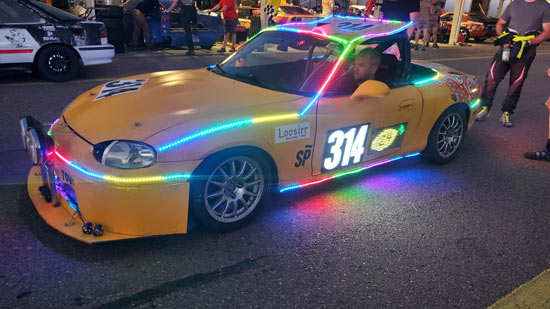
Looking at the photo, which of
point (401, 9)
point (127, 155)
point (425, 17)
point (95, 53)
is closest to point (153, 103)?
point (127, 155)

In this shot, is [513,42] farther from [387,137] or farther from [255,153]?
[255,153]

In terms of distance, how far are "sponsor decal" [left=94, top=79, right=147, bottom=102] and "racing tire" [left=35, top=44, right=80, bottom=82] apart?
15.0 ft

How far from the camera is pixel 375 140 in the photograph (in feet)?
12.6

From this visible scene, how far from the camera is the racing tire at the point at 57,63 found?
750 centimetres

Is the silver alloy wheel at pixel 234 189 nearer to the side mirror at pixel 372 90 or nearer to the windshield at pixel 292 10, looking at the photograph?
the side mirror at pixel 372 90

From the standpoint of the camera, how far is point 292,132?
3.21 m

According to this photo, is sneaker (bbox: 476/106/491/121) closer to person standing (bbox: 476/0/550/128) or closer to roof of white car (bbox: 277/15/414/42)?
person standing (bbox: 476/0/550/128)

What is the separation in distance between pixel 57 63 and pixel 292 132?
612 centimetres

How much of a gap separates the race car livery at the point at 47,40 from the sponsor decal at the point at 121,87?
14.7 feet

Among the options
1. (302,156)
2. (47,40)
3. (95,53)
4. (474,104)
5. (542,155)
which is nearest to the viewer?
(302,156)

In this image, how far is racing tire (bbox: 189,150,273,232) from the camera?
2.87m

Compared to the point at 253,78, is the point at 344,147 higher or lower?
lower

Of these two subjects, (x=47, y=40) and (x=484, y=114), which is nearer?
(x=484, y=114)

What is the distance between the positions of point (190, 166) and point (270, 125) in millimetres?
666
